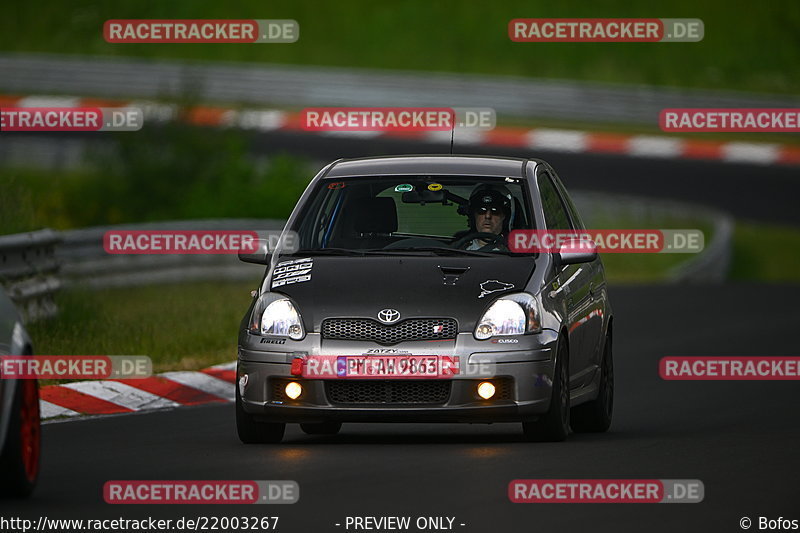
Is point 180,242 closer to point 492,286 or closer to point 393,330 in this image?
point 492,286

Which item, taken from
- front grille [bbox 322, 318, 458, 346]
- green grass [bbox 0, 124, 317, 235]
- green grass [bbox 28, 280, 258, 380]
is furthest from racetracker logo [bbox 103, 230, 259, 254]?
→ front grille [bbox 322, 318, 458, 346]

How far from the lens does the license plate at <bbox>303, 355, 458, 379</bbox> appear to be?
438 inches

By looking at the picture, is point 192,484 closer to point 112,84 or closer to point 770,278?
point 770,278

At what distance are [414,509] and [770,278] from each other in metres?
23.2

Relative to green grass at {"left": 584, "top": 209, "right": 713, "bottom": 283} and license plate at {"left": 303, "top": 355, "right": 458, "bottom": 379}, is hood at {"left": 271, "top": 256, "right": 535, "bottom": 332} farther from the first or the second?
green grass at {"left": 584, "top": 209, "right": 713, "bottom": 283}

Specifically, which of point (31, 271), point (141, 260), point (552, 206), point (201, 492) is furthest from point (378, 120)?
point (201, 492)

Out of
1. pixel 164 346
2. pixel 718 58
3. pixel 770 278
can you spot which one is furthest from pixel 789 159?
pixel 164 346

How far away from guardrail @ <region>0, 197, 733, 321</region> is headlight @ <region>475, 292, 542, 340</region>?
6.08 meters

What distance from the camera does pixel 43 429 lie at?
12672 millimetres

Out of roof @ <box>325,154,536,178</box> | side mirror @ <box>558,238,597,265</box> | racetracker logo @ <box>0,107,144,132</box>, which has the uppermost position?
racetracker logo @ <box>0,107,144,132</box>

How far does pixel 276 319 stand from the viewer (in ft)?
37.4

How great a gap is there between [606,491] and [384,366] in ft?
6.78

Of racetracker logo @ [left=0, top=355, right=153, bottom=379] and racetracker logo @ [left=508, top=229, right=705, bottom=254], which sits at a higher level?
racetracker logo @ [left=508, top=229, right=705, bottom=254]

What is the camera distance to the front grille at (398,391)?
1119 centimetres
